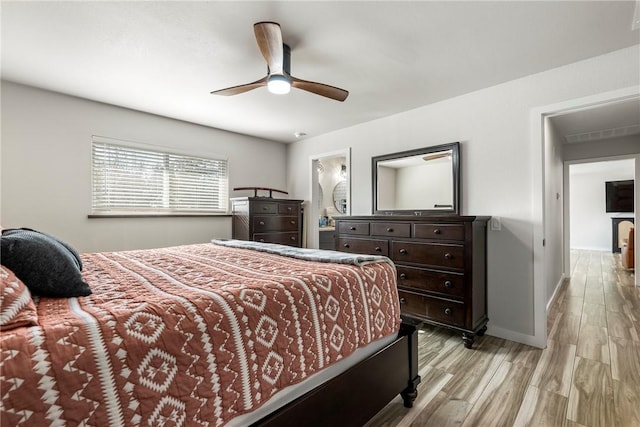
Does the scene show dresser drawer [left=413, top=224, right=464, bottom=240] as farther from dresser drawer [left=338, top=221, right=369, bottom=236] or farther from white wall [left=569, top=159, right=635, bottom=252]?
white wall [left=569, top=159, right=635, bottom=252]

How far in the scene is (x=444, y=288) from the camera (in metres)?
2.64

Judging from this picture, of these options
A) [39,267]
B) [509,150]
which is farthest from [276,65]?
[509,150]

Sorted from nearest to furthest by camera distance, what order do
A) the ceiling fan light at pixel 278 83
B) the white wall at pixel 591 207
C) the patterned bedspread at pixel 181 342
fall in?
1. the patterned bedspread at pixel 181 342
2. the ceiling fan light at pixel 278 83
3. the white wall at pixel 591 207

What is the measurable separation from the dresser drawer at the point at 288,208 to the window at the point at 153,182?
2.73ft

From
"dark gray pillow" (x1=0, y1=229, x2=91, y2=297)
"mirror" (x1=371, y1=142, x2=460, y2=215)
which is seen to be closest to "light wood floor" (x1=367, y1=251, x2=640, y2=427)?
"mirror" (x1=371, y1=142, x2=460, y2=215)

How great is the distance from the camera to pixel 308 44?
A: 2143 millimetres

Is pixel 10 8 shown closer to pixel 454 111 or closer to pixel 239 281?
pixel 239 281

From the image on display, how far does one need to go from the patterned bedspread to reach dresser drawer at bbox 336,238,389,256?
5.00ft

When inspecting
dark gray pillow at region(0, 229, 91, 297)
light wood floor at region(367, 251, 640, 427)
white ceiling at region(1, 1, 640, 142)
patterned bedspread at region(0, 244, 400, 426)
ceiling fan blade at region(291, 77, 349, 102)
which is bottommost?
light wood floor at region(367, 251, 640, 427)

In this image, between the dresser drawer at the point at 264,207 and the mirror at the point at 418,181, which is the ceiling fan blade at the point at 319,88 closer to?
the mirror at the point at 418,181

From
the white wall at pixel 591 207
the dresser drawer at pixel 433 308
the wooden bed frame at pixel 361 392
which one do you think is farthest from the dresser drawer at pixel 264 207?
the white wall at pixel 591 207

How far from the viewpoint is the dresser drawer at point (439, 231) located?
2.56 m

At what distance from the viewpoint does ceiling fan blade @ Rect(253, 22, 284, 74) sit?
170cm

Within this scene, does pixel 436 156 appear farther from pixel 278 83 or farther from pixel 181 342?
pixel 181 342
